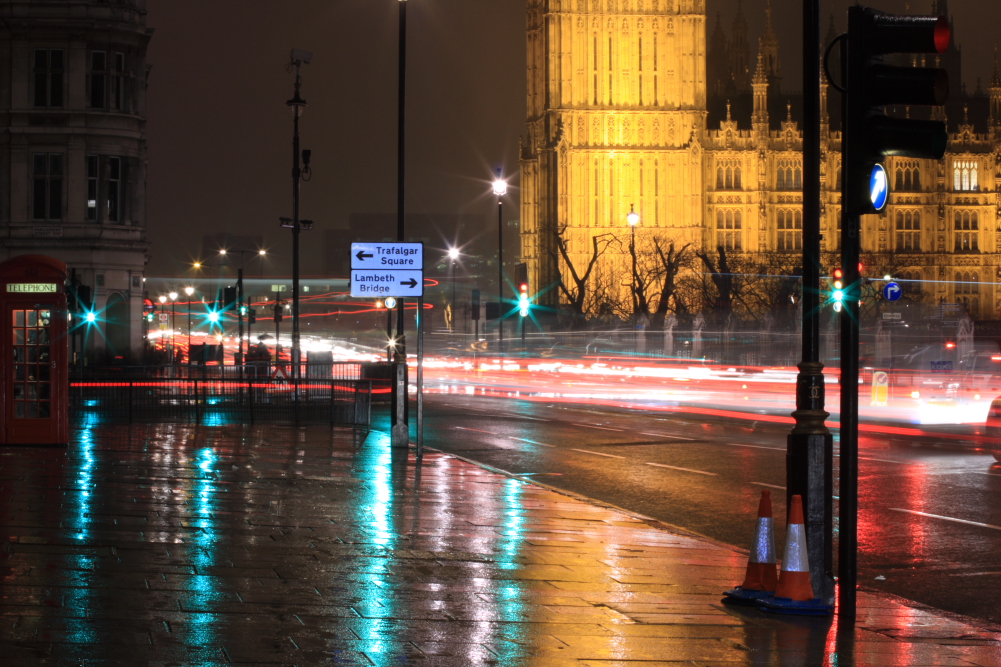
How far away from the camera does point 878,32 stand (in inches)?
312

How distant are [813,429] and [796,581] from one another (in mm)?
996

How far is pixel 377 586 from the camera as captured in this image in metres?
8.47

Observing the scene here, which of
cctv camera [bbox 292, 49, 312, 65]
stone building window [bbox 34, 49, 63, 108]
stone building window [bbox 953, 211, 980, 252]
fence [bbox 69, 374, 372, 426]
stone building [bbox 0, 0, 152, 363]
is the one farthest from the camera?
stone building window [bbox 953, 211, 980, 252]

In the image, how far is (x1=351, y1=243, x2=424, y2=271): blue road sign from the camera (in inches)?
740

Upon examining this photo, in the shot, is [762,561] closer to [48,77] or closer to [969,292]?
[48,77]

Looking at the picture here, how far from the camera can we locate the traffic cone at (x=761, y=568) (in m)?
8.27

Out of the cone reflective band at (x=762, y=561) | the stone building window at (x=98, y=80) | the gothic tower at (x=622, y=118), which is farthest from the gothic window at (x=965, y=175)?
the cone reflective band at (x=762, y=561)

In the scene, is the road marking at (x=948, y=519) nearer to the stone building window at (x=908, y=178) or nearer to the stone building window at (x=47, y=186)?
the stone building window at (x=47, y=186)

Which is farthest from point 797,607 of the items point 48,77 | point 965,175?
point 965,175

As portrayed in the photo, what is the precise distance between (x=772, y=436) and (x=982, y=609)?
14.5m

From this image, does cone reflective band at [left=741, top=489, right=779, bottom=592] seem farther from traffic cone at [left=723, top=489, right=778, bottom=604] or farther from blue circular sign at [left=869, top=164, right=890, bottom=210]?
blue circular sign at [left=869, top=164, right=890, bottom=210]

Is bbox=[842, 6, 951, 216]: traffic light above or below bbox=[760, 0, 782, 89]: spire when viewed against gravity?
below

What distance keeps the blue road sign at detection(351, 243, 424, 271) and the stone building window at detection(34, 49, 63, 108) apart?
26.1m

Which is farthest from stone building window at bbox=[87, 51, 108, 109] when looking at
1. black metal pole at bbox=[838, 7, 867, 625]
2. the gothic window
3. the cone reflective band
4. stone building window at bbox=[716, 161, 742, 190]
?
the gothic window
